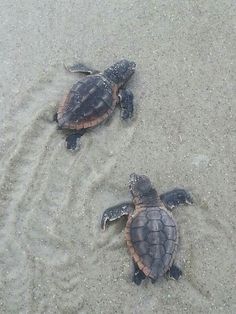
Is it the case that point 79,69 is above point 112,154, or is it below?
above

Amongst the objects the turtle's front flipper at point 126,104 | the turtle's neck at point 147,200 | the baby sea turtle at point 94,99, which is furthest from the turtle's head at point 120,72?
the turtle's neck at point 147,200

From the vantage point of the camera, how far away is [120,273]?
322 centimetres

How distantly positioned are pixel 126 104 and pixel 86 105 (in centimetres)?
37

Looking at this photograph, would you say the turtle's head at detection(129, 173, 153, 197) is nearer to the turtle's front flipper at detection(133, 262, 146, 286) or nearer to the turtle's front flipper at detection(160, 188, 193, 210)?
the turtle's front flipper at detection(160, 188, 193, 210)

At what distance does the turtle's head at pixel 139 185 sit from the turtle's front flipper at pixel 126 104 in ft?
1.98

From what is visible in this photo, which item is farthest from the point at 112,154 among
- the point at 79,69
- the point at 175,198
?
the point at 79,69

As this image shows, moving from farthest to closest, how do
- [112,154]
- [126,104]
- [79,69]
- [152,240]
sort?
1. [79,69]
2. [126,104]
3. [112,154]
4. [152,240]

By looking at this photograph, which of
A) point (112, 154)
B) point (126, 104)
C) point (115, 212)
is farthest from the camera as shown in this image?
point (126, 104)

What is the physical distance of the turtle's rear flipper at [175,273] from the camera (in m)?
3.19

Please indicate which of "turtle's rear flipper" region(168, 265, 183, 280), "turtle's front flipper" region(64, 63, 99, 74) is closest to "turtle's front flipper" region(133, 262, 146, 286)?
"turtle's rear flipper" region(168, 265, 183, 280)

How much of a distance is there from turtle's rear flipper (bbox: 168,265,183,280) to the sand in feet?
0.19

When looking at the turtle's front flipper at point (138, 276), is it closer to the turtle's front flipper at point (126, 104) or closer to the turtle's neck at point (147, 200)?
the turtle's neck at point (147, 200)

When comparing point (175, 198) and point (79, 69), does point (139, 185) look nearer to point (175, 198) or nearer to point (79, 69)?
point (175, 198)

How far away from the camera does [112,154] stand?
3.70m
